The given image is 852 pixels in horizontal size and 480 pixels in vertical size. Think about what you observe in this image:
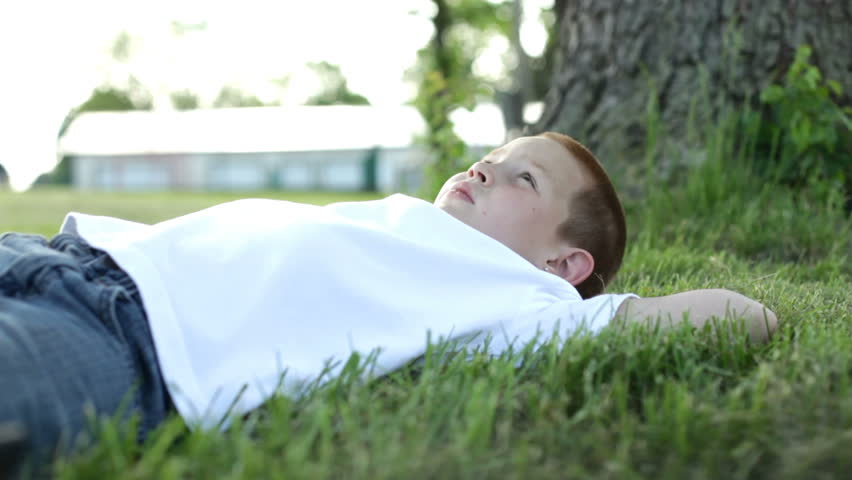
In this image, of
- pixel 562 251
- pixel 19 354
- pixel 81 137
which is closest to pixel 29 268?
pixel 19 354

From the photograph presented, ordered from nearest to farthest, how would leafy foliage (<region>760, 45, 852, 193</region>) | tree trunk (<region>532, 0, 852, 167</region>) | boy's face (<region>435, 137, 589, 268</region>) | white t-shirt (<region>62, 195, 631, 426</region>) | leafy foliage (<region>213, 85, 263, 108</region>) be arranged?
white t-shirt (<region>62, 195, 631, 426</region>) → boy's face (<region>435, 137, 589, 268</region>) → leafy foliage (<region>760, 45, 852, 193</region>) → tree trunk (<region>532, 0, 852, 167</region>) → leafy foliage (<region>213, 85, 263, 108</region>)

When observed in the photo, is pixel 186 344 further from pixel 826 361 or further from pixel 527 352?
pixel 826 361

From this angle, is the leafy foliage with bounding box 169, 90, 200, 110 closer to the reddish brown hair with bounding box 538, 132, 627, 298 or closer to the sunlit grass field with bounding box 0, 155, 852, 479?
the reddish brown hair with bounding box 538, 132, 627, 298

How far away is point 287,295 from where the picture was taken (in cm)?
158

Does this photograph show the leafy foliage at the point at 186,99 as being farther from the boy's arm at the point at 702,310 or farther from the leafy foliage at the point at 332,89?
the boy's arm at the point at 702,310

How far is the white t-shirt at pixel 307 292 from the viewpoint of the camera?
4.81ft

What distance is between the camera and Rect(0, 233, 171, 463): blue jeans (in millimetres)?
1223

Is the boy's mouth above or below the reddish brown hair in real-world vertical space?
above

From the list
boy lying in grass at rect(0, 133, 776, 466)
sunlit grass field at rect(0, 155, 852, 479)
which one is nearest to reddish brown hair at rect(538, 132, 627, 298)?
boy lying in grass at rect(0, 133, 776, 466)

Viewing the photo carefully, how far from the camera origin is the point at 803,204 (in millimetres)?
3348

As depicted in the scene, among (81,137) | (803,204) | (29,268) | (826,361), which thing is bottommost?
(81,137)

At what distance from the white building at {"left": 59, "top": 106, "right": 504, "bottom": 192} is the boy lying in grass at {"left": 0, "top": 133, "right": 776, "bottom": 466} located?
22068mm

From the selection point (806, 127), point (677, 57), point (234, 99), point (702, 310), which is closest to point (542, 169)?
point (702, 310)

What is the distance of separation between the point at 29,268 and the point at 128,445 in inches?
18.9
